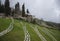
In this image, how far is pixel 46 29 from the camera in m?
12.1

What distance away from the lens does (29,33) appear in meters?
11.1

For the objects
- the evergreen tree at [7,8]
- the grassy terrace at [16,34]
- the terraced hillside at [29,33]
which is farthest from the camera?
the evergreen tree at [7,8]

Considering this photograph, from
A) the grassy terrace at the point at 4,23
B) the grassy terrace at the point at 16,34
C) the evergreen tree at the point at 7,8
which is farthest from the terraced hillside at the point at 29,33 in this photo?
the evergreen tree at the point at 7,8

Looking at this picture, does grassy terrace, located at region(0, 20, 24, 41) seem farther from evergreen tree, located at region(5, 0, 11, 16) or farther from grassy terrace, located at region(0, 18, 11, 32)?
evergreen tree, located at region(5, 0, 11, 16)

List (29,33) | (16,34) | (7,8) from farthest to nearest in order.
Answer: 1. (7,8)
2. (29,33)
3. (16,34)

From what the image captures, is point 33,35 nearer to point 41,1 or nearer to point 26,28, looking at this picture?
point 26,28

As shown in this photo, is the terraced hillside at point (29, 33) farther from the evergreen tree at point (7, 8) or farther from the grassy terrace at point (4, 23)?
the evergreen tree at point (7, 8)

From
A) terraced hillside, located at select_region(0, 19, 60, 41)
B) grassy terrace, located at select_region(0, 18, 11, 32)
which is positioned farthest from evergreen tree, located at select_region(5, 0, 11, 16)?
terraced hillside, located at select_region(0, 19, 60, 41)

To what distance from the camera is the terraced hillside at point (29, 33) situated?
1038 cm

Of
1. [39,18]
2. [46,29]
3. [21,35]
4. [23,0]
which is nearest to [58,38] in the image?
[46,29]

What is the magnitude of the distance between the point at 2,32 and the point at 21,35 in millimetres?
1215

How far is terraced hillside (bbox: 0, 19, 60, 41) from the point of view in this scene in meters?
10.4

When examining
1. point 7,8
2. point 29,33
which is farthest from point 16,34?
point 7,8

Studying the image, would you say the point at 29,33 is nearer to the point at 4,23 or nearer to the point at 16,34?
the point at 16,34
